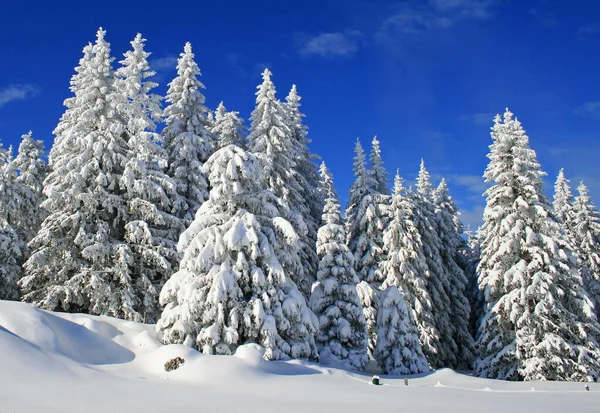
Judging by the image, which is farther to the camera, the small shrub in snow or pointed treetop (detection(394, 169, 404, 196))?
pointed treetop (detection(394, 169, 404, 196))

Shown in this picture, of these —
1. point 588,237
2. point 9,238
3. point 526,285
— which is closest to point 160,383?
point 526,285

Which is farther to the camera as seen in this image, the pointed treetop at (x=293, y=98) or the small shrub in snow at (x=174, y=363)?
the pointed treetop at (x=293, y=98)

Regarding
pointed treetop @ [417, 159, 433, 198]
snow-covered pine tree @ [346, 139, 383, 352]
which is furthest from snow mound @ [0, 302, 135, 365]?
pointed treetop @ [417, 159, 433, 198]

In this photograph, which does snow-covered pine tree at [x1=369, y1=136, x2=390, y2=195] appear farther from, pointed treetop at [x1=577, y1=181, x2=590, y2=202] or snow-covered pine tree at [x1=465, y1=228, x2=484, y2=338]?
pointed treetop at [x1=577, y1=181, x2=590, y2=202]

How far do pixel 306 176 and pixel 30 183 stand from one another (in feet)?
64.1

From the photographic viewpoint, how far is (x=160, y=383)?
11.4 metres

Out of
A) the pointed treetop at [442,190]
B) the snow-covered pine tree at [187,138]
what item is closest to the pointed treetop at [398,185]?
the pointed treetop at [442,190]

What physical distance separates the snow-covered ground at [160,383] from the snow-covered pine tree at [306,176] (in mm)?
12665

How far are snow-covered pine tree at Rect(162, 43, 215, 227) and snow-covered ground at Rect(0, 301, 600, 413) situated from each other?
10.4 m

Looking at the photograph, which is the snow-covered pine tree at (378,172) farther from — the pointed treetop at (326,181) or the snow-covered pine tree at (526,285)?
the snow-covered pine tree at (526,285)

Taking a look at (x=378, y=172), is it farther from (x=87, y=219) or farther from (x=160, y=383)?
(x=160, y=383)

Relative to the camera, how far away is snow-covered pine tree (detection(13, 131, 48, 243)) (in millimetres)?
30188

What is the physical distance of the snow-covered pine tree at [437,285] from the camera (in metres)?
30.1

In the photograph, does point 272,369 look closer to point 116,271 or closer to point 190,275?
point 190,275
